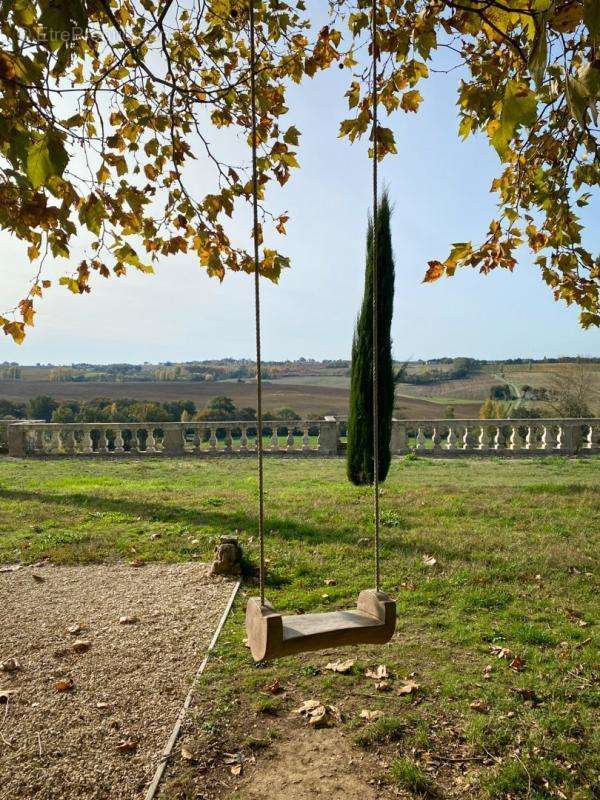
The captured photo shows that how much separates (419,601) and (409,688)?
1432 mm

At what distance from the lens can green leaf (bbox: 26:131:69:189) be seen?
244 centimetres

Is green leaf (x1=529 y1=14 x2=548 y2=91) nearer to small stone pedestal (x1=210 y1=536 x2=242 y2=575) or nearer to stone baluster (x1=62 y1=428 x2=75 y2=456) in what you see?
small stone pedestal (x1=210 y1=536 x2=242 y2=575)

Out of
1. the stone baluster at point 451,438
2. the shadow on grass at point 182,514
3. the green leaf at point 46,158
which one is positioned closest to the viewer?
the green leaf at point 46,158

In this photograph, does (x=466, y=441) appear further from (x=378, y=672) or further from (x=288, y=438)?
(x=378, y=672)

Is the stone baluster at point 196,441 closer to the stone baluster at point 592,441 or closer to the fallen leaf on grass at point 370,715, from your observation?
the stone baluster at point 592,441

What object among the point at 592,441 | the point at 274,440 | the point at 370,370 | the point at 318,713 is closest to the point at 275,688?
the point at 318,713

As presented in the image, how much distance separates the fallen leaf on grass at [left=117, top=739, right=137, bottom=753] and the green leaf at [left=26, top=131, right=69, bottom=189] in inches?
115

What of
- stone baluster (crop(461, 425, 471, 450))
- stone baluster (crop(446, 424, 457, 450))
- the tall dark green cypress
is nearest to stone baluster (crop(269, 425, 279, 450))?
the tall dark green cypress

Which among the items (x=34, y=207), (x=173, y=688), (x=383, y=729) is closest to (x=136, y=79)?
(x=34, y=207)

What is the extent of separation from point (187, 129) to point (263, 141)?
2.02 ft

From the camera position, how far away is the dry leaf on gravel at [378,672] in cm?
390

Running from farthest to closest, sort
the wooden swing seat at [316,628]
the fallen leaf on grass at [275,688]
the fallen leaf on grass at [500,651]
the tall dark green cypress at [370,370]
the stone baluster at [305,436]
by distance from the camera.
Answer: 1. the stone baluster at [305,436]
2. the tall dark green cypress at [370,370]
3. the fallen leaf on grass at [500,651]
4. the fallen leaf on grass at [275,688]
5. the wooden swing seat at [316,628]

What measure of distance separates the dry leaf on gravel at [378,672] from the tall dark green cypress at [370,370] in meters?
7.65

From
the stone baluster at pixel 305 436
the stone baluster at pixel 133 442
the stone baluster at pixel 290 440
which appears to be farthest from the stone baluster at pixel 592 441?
the stone baluster at pixel 133 442
